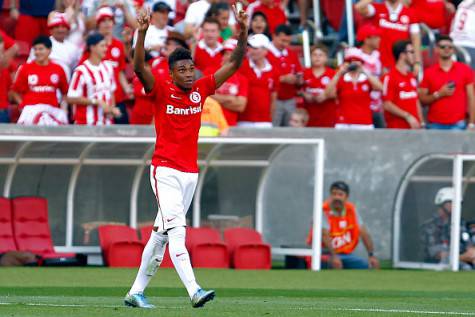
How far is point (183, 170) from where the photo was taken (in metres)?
10.1

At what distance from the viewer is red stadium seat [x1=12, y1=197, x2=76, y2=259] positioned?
15.9 m

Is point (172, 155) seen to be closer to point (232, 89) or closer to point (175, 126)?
point (175, 126)

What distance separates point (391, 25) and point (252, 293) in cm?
739

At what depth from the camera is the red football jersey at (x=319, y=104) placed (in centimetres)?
1783

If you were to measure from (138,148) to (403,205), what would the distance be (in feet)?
12.7

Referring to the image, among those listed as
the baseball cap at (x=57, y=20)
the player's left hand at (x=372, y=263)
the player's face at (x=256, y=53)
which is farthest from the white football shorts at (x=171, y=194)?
the baseball cap at (x=57, y=20)

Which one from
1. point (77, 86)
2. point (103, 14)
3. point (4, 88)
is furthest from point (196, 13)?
point (4, 88)

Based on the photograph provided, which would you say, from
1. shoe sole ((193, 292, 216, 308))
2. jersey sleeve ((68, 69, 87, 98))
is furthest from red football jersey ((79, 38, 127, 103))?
shoe sole ((193, 292, 216, 308))

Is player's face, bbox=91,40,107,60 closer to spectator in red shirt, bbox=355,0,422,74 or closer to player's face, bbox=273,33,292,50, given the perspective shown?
player's face, bbox=273,33,292,50

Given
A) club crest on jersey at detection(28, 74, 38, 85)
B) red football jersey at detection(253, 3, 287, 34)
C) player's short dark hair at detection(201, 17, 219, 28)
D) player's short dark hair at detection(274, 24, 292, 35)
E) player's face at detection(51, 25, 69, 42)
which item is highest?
red football jersey at detection(253, 3, 287, 34)

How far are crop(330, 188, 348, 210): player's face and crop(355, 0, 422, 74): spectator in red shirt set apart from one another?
3021mm

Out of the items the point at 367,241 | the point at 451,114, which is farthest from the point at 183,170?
the point at 451,114

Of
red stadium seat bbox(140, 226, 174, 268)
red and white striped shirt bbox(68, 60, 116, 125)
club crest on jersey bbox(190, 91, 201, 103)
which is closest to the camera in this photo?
club crest on jersey bbox(190, 91, 201, 103)

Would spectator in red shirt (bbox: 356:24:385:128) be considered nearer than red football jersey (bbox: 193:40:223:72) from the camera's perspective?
No
